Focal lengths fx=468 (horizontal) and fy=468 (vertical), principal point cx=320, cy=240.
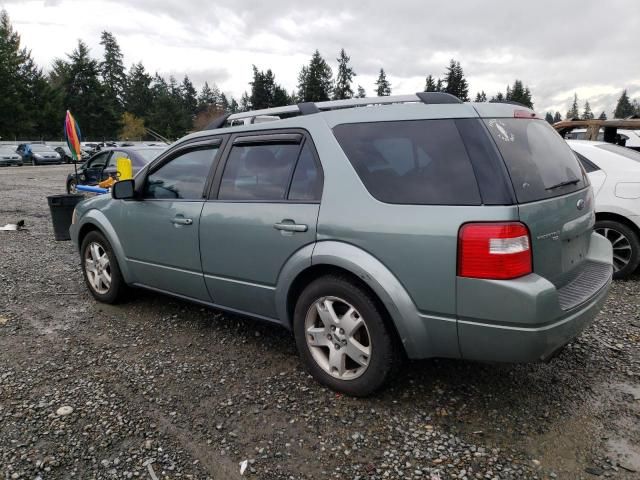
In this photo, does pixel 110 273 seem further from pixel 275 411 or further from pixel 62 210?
pixel 62 210

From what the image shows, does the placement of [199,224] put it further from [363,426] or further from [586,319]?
[586,319]

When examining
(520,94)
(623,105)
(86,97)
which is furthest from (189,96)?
(623,105)

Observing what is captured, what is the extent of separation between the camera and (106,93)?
211ft

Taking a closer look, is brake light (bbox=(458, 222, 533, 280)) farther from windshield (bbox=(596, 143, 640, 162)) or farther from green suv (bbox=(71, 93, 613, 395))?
windshield (bbox=(596, 143, 640, 162))

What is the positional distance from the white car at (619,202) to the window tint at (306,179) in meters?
3.61

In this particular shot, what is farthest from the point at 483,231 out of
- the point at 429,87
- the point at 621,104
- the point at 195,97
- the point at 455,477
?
the point at 621,104

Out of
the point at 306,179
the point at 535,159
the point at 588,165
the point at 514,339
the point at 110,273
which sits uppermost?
the point at 535,159

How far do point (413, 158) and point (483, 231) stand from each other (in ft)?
1.92

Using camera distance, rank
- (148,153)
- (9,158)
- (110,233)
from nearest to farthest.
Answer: (110,233)
(148,153)
(9,158)

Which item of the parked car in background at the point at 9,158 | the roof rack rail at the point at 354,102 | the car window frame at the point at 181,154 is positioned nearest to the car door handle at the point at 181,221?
the car window frame at the point at 181,154

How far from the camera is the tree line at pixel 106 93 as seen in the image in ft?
184

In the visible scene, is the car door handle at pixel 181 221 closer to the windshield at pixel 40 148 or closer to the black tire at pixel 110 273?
the black tire at pixel 110 273

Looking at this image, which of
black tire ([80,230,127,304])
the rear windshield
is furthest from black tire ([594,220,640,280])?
black tire ([80,230,127,304])

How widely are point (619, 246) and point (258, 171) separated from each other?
4.22 metres
